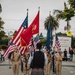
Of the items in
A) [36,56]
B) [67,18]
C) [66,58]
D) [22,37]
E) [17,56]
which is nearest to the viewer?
[36,56]

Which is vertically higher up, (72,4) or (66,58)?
(72,4)

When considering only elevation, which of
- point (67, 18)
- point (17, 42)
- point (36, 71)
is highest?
point (67, 18)

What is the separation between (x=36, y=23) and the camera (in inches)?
653

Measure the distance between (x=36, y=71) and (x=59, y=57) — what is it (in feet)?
25.7

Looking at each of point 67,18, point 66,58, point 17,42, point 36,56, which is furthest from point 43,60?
point 66,58

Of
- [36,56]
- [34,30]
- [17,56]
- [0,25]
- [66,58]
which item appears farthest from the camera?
[0,25]

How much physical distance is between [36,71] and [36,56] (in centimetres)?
47

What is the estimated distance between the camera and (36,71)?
10875mm

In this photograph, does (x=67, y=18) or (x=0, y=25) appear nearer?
(x=67, y=18)

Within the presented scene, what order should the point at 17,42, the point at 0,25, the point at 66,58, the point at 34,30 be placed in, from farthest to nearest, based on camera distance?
the point at 0,25 < the point at 66,58 < the point at 34,30 < the point at 17,42

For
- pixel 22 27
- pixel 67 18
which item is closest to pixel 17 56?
pixel 22 27

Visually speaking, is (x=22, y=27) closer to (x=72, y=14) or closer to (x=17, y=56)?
(x=17, y=56)

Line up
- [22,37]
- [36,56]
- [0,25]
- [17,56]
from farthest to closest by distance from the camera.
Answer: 1. [0,25]
2. [17,56]
3. [22,37]
4. [36,56]

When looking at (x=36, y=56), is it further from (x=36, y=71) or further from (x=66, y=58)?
(x=66, y=58)
